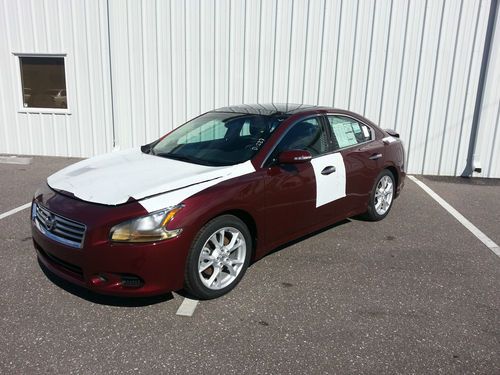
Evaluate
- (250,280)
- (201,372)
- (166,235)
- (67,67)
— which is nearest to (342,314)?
(250,280)

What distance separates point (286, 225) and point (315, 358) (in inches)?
55.3

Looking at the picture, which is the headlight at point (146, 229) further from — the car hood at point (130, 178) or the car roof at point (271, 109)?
the car roof at point (271, 109)

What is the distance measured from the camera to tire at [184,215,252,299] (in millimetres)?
3209

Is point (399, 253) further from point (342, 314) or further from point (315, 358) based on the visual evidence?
point (315, 358)

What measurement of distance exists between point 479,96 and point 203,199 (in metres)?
6.74

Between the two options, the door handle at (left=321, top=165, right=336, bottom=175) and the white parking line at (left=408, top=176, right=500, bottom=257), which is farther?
the white parking line at (left=408, top=176, right=500, bottom=257)

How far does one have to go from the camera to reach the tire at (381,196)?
521 cm

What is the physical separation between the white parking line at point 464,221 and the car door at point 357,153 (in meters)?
1.40

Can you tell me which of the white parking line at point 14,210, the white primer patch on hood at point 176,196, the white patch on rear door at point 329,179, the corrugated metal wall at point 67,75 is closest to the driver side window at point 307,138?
the white patch on rear door at point 329,179

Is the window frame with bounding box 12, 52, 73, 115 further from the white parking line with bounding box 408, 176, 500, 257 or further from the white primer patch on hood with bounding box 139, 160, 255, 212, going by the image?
the white parking line with bounding box 408, 176, 500, 257

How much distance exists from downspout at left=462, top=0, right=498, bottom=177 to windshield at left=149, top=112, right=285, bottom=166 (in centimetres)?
544

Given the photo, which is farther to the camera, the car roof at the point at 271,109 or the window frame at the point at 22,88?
the window frame at the point at 22,88

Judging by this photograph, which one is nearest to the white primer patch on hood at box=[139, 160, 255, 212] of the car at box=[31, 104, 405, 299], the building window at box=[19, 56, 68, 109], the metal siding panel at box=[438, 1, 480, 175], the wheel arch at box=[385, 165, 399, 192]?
the car at box=[31, 104, 405, 299]

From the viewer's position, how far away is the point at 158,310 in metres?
3.29
